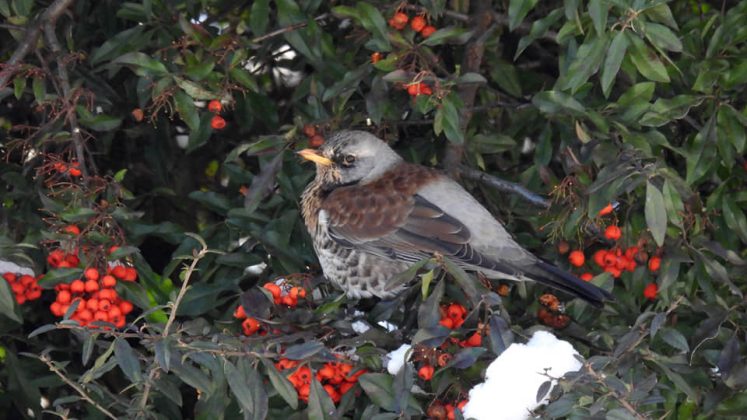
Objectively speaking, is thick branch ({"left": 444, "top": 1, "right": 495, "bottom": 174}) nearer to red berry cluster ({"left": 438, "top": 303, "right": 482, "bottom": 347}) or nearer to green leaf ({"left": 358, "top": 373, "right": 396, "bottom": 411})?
red berry cluster ({"left": 438, "top": 303, "right": 482, "bottom": 347})

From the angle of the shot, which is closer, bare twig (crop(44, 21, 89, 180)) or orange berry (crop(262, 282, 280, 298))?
orange berry (crop(262, 282, 280, 298))

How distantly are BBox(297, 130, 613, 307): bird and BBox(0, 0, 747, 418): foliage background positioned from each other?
0.24 feet

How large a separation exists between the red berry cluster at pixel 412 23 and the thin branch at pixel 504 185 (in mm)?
460

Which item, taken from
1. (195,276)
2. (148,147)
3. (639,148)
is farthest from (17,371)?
(639,148)

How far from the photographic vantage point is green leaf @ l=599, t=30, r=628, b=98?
9.52 feet

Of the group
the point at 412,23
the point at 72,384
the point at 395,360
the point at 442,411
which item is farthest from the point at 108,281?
the point at 412,23

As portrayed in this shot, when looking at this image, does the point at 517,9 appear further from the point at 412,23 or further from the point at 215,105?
the point at 215,105

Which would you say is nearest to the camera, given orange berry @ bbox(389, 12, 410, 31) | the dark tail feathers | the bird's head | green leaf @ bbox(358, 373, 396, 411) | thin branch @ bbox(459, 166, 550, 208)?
green leaf @ bbox(358, 373, 396, 411)

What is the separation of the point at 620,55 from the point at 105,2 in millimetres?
1689

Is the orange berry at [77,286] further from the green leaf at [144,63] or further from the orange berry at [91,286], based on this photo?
the green leaf at [144,63]

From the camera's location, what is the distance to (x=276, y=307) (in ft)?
9.69

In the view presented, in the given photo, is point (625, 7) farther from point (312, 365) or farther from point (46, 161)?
point (46, 161)

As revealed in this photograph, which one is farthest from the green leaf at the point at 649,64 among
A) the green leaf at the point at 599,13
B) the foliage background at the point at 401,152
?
the green leaf at the point at 599,13

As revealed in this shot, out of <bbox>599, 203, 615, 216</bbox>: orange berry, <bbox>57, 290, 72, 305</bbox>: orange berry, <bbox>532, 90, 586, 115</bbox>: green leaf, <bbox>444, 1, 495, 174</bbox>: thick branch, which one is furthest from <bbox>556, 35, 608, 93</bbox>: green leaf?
<bbox>57, 290, 72, 305</bbox>: orange berry
